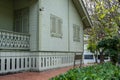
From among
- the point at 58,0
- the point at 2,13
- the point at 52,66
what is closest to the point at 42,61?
the point at 52,66

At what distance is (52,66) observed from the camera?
13.3 m

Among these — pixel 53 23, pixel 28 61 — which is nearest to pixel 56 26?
pixel 53 23

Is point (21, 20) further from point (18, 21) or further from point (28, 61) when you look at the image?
point (28, 61)

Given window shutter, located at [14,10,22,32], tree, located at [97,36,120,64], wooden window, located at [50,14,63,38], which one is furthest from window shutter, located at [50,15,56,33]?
tree, located at [97,36,120,64]

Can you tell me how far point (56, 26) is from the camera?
1422 centimetres

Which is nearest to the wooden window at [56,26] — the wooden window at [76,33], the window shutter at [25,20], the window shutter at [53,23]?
the window shutter at [53,23]

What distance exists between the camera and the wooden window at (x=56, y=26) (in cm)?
1361

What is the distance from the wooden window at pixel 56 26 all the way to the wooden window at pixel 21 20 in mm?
1876

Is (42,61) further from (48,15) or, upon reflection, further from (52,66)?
(48,15)

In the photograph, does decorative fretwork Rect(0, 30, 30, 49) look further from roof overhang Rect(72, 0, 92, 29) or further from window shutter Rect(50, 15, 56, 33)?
roof overhang Rect(72, 0, 92, 29)

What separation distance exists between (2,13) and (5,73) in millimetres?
4184

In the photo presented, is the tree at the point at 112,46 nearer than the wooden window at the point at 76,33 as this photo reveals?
Yes

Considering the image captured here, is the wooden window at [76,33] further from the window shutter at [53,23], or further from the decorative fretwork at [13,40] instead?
the decorative fretwork at [13,40]

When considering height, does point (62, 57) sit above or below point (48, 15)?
below
